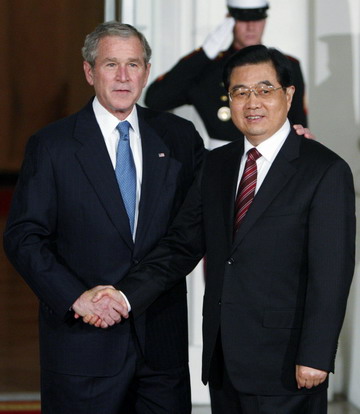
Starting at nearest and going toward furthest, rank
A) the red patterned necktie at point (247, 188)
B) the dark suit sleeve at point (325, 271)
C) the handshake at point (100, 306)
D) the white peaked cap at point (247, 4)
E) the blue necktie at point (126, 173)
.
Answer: the dark suit sleeve at point (325, 271) → the red patterned necktie at point (247, 188) → the handshake at point (100, 306) → the blue necktie at point (126, 173) → the white peaked cap at point (247, 4)

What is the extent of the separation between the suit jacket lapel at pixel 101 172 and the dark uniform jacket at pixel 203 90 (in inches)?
50.2

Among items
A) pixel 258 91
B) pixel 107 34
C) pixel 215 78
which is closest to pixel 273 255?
pixel 258 91

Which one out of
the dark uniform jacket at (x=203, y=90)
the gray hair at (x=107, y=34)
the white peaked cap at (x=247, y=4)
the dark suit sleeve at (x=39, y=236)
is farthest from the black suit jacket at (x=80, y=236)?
the white peaked cap at (x=247, y=4)

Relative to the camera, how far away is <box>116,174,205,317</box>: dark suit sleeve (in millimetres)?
2504

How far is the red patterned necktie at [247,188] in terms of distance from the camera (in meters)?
2.33

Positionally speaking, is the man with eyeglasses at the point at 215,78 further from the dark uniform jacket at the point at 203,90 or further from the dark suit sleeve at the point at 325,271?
the dark suit sleeve at the point at 325,271

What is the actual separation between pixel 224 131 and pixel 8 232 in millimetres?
1477

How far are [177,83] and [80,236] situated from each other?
144 centimetres

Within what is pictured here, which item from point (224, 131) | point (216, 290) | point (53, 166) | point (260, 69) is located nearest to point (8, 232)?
point (53, 166)

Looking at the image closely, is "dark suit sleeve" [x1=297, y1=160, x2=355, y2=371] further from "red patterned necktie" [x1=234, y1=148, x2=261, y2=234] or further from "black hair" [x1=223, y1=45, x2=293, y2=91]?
"black hair" [x1=223, y1=45, x2=293, y2=91]

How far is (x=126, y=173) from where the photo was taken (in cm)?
259

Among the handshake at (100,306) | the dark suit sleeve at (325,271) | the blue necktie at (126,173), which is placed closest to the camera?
the dark suit sleeve at (325,271)

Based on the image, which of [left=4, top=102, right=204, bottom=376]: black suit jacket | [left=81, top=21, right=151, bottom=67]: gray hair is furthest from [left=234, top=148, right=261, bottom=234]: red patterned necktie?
[left=81, top=21, right=151, bottom=67]: gray hair

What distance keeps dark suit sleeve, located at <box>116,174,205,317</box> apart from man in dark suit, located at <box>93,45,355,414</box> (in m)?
0.08
